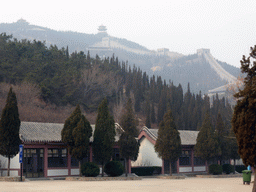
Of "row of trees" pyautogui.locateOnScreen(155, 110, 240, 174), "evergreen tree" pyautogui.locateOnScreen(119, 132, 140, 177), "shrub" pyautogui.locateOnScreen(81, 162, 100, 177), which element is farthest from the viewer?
"row of trees" pyautogui.locateOnScreen(155, 110, 240, 174)

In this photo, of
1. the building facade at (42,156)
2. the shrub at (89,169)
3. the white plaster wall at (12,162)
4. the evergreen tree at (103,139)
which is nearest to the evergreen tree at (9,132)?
the building facade at (42,156)

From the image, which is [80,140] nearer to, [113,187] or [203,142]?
[113,187]

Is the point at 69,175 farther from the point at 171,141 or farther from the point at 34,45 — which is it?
the point at 34,45

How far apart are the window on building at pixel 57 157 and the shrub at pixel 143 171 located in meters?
8.02

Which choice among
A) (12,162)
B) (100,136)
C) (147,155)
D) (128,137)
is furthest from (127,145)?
(12,162)

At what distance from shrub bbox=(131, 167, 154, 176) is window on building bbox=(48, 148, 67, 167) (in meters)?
8.02

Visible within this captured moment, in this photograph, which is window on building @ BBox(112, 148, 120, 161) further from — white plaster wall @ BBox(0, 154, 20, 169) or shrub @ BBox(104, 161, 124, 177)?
white plaster wall @ BBox(0, 154, 20, 169)

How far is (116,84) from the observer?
81750mm

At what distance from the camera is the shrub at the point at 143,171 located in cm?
4054

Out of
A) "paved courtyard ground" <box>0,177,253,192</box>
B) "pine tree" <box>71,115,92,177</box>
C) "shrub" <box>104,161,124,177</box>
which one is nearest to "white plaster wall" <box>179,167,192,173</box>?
"shrub" <box>104,161,124,177</box>

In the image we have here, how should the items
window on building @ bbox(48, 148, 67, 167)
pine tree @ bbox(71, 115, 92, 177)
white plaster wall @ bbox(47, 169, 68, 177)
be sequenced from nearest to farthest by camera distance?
pine tree @ bbox(71, 115, 92, 177) → white plaster wall @ bbox(47, 169, 68, 177) → window on building @ bbox(48, 148, 67, 167)

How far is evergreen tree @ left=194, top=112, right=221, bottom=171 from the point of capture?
41.8 metres

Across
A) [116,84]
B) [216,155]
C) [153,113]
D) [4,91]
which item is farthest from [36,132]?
[116,84]

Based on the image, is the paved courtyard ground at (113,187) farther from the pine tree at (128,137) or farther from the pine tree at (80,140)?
the pine tree at (128,137)
